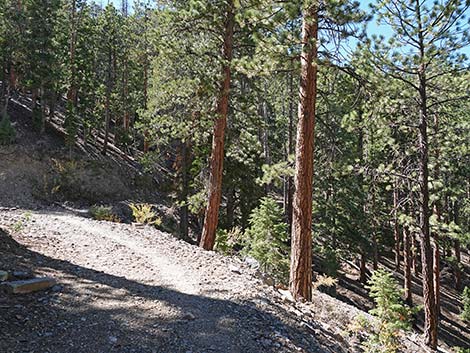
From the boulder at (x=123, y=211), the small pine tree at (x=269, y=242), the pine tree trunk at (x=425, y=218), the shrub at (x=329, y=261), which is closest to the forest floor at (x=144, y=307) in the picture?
the pine tree trunk at (x=425, y=218)

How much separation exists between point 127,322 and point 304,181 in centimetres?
392

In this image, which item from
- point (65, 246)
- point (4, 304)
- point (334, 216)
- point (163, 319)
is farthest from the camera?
point (334, 216)

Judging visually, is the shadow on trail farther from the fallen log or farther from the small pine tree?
the small pine tree

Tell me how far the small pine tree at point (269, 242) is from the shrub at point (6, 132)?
12.0 meters

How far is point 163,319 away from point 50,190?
1396cm

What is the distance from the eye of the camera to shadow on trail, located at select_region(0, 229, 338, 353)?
3873mm

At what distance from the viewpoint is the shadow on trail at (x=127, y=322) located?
12.7 ft

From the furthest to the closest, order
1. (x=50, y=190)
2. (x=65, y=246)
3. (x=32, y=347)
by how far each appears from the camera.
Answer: (x=50, y=190) → (x=65, y=246) → (x=32, y=347)

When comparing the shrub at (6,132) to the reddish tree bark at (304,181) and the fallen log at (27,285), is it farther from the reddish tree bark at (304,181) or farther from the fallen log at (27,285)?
the reddish tree bark at (304,181)

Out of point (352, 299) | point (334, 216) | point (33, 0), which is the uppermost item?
point (33, 0)

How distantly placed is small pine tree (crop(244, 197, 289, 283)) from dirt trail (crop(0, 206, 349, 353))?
4824 mm

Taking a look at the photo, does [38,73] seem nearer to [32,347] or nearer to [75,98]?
[75,98]

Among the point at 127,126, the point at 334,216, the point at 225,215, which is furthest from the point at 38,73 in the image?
the point at 334,216

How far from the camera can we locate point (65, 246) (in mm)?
7746
